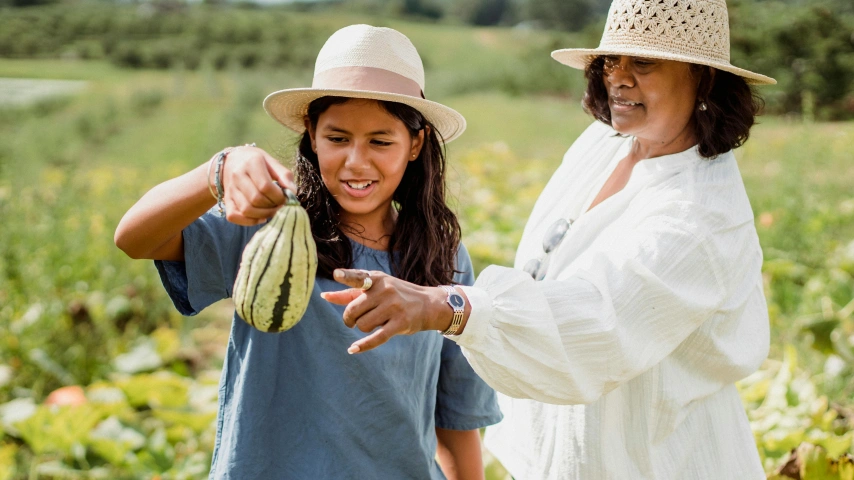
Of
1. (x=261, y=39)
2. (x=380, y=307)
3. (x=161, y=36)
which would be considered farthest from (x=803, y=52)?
(x=161, y=36)

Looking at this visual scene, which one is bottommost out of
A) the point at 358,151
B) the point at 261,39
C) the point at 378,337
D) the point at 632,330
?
the point at 261,39

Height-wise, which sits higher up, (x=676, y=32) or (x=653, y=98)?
(x=676, y=32)

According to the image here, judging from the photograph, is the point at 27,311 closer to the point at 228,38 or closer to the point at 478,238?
the point at 478,238

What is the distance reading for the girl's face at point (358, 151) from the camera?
5.49 feet

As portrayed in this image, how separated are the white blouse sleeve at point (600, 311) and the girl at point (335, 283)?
281mm

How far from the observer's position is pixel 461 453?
2.06 meters

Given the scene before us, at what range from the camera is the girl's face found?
1.67 metres

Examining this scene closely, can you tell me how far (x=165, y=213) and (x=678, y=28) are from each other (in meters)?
1.28

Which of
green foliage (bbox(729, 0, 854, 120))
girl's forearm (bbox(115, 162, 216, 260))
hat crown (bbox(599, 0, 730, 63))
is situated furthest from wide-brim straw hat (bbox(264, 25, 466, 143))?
green foliage (bbox(729, 0, 854, 120))

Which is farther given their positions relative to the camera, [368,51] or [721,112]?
[721,112]

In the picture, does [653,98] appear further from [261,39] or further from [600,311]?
[261,39]

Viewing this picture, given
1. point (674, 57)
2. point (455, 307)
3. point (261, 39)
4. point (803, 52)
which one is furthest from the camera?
point (261, 39)

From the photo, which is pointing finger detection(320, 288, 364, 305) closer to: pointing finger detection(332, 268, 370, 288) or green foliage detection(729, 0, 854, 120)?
pointing finger detection(332, 268, 370, 288)

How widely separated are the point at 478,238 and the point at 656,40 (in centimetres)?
306
